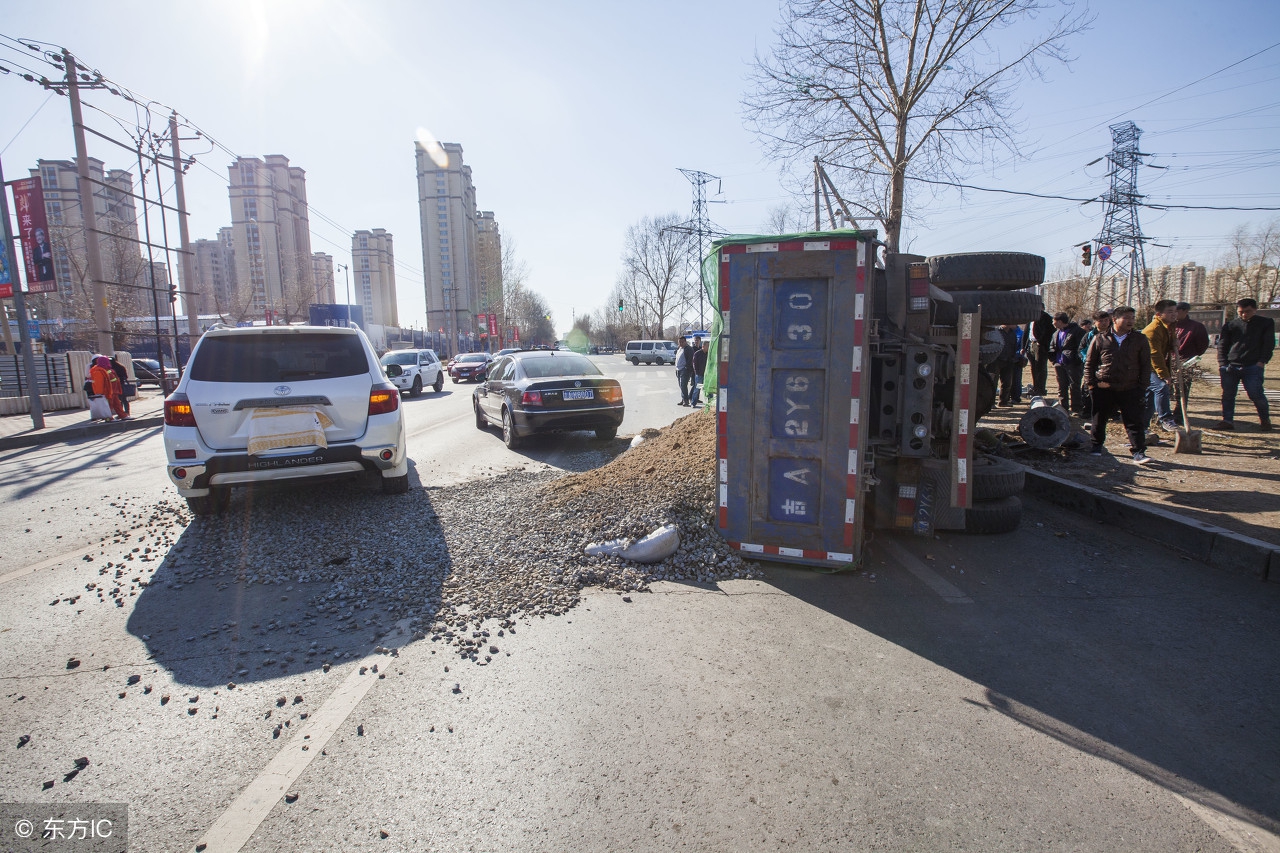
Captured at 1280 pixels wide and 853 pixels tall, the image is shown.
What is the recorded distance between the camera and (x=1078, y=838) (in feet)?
6.84

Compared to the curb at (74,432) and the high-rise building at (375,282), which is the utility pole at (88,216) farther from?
the high-rise building at (375,282)

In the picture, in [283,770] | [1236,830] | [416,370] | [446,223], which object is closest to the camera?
[1236,830]

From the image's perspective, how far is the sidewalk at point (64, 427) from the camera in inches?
489

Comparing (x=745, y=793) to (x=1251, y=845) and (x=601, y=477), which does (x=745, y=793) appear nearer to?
(x=1251, y=845)

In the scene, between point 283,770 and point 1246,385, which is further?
point 1246,385

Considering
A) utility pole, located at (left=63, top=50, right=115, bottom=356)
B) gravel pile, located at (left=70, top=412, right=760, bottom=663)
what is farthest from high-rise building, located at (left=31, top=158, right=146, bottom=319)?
gravel pile, located at (left=70, top=412, right=760, bottom=663)

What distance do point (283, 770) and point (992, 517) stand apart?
5386 millimetres

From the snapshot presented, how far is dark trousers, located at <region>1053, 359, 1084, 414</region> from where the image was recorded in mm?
10680

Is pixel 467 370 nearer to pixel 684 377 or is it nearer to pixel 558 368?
pixel 684 377

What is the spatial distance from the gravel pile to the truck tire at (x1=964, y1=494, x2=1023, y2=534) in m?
2.21

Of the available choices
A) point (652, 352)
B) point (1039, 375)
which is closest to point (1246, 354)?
point (1039, 375)

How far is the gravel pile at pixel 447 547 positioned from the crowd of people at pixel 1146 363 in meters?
4.10

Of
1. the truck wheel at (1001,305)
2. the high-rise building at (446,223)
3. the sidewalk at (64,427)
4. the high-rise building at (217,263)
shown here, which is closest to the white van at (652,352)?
the sidewalk at (64,427)

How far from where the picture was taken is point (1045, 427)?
25.5ft
